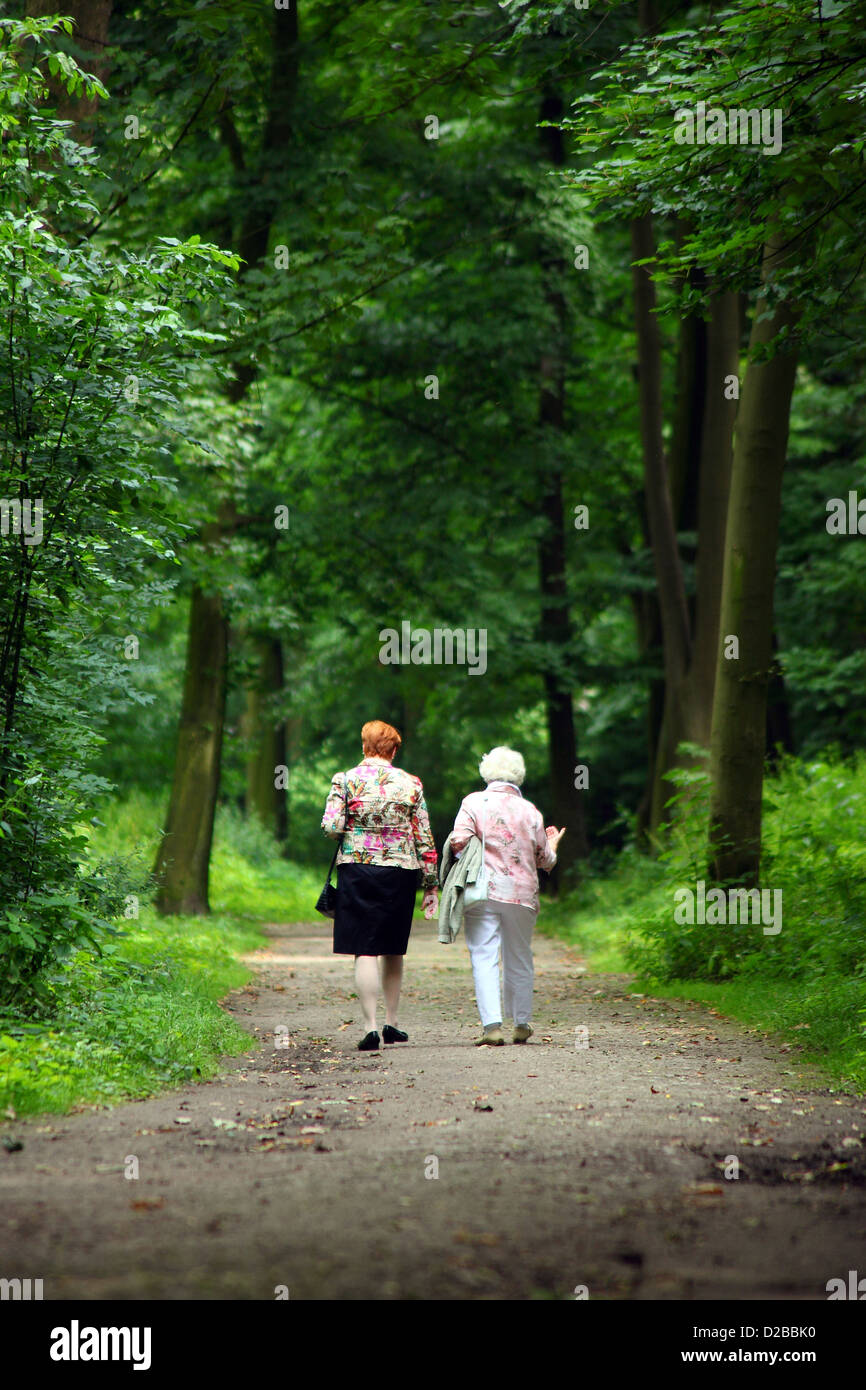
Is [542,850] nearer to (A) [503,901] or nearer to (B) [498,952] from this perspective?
(A) [503,901]

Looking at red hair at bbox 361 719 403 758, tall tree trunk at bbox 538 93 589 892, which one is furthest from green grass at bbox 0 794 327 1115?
tall tree trunk at bbox 538 93 589 892

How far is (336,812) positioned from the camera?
29.5 feet

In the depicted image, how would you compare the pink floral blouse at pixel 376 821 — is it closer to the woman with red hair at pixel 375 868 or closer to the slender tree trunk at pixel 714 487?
the woman with red hair at pixel 375 868

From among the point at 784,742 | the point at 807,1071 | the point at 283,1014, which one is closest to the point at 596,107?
the point at 807,1071

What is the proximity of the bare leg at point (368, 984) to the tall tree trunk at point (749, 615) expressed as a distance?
4314mm

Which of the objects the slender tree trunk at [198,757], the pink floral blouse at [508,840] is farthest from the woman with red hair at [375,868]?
the slender tree trunk at [198,757]

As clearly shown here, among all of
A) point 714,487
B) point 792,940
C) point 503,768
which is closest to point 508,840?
point 503,768

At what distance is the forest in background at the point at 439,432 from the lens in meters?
7.95

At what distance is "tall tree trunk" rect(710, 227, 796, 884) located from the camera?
1170 cm

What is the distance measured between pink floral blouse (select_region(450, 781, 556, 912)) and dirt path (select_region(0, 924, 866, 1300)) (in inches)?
41.4

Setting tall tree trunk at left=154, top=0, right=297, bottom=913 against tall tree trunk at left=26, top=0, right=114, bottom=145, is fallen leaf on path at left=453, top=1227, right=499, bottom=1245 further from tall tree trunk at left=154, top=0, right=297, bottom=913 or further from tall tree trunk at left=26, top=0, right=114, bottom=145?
tall tree trunk at left=154, top=0, right=297, bottom=913

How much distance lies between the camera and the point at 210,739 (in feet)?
59.7

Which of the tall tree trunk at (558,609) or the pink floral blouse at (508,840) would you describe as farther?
the tall tree trunk at (558,609)

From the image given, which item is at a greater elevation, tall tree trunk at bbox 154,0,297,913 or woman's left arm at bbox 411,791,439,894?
tall tree trunk at bbox 154,0,297,913
